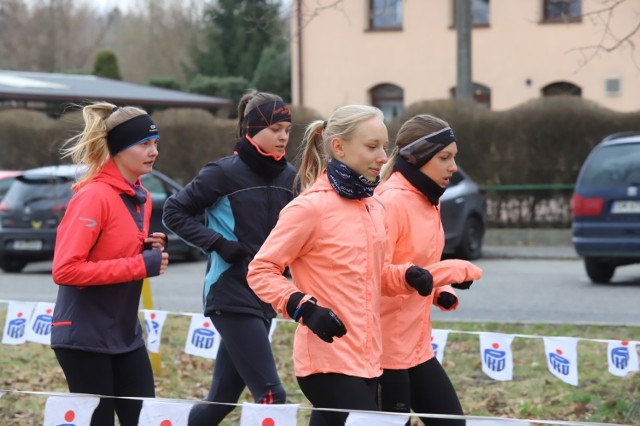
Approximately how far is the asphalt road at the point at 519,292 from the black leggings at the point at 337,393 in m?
6.64

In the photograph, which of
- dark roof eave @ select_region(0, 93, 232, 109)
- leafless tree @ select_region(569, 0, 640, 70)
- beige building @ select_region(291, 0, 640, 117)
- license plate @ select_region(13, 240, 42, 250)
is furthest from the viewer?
beige building @ select_region(291, 0, 640, 117)

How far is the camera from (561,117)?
21.5 meters

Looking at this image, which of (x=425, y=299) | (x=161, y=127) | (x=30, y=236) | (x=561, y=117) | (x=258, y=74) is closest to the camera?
(x=425, y=299)

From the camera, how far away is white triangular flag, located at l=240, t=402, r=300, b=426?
14.4 feet

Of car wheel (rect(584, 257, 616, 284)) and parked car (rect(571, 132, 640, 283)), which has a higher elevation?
parked car (rect(571, 132, 640, 283))

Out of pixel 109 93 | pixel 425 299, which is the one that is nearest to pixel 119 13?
pixel 109 93

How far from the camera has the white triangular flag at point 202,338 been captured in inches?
318

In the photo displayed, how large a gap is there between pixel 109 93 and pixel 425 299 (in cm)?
2944

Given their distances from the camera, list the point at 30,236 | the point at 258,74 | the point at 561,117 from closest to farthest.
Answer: the point at 30,236 → the point at 561,117 → the point at 258,74

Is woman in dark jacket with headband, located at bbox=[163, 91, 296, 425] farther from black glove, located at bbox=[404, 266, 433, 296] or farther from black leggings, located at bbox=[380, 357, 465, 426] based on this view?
black glove, located at bbox=[404, 266, 433, 296]

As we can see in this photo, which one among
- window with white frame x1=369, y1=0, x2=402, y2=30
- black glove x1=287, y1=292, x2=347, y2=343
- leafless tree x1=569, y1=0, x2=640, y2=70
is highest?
window with white frame x1=369, y1=0, x2=402, y2=30

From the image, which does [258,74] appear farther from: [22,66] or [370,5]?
[22,66]

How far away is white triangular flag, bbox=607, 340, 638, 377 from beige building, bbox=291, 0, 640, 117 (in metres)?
23.4

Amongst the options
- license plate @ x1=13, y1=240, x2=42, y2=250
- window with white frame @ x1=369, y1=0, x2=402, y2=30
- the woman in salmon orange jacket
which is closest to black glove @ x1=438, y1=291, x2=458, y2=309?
the woman in salmon orange jacket
